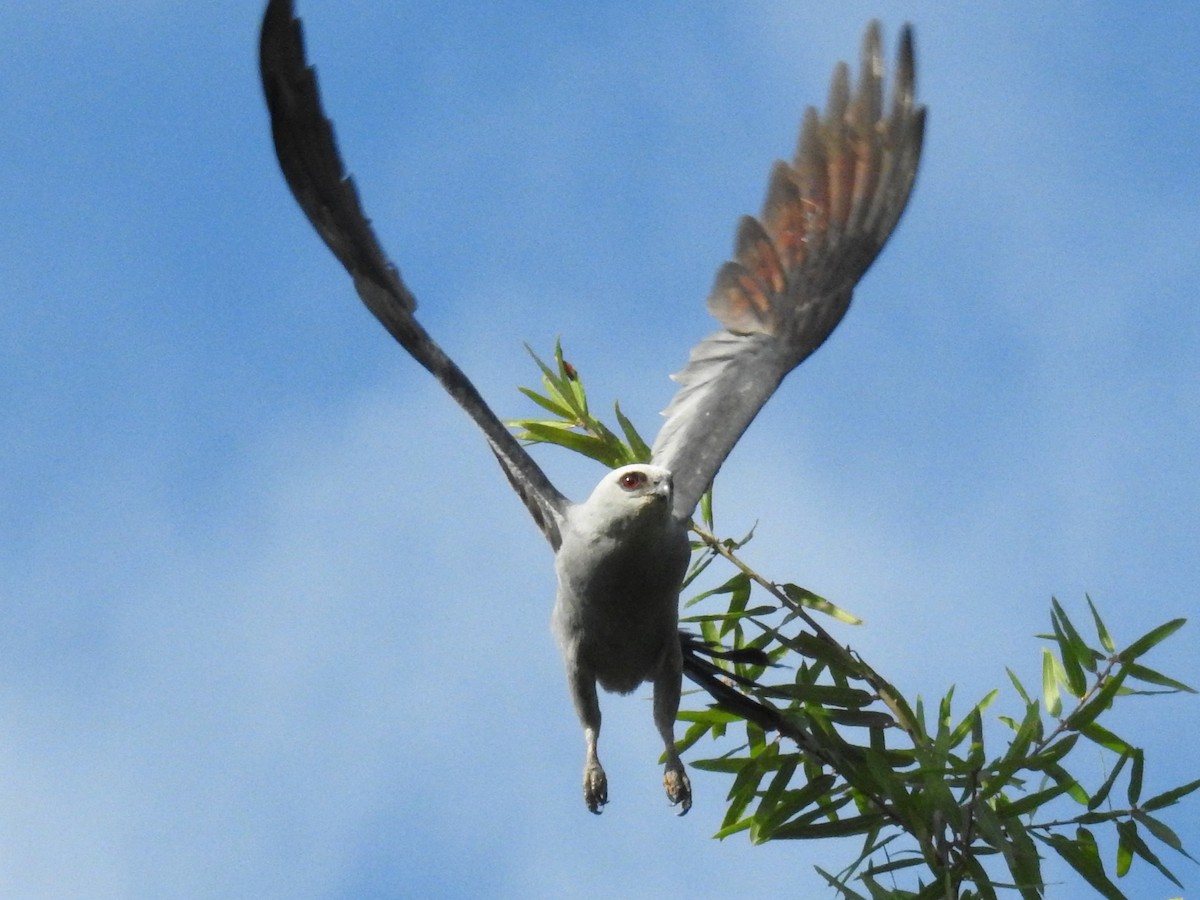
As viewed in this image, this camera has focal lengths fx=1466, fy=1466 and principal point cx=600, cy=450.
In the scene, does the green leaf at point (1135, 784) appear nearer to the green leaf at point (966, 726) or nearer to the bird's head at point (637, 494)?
the green leaf at point (966, 726)

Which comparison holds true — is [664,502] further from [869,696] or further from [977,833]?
[977,833]

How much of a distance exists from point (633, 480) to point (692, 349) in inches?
66.0

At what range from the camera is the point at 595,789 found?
5.57 m

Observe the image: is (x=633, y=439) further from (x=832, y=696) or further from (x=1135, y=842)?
(x=1135, y=842)

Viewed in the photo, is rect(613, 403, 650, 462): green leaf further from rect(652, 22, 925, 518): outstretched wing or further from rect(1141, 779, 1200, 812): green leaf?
rect(1141, 779, 1200, 812): green leaf

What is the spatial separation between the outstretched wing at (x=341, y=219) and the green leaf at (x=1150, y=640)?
2136 mm

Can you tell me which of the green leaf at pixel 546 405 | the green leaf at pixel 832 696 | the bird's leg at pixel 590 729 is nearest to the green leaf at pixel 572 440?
the green leaf at pixel 546 405

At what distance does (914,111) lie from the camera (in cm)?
667

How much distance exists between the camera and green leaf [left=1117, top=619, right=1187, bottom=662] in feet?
16.0

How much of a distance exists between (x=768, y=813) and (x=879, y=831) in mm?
405

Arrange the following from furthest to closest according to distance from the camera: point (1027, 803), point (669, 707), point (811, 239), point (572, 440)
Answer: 1. point (811, 239)
2. point (572, 440)
3. point (669, 707)
4. point (1027, 803)

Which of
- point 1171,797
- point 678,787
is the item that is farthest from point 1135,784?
point 678,787

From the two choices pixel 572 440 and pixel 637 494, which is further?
pixel 572 440

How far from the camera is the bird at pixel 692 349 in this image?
5414mm
